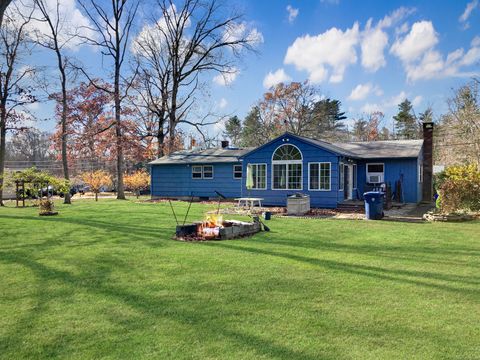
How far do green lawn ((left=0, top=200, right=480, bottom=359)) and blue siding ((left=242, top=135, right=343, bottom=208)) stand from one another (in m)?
7.52

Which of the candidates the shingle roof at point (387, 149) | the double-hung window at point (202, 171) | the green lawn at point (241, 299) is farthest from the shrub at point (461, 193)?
the double-hung window at point (202, 171)

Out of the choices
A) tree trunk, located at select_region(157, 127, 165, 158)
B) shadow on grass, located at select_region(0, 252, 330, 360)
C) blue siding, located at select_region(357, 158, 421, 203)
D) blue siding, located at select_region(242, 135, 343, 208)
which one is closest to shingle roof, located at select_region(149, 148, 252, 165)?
blue siding, located at select_region(242, 135, 343, 208)

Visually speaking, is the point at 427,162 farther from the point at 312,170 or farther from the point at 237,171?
the point at 237,171

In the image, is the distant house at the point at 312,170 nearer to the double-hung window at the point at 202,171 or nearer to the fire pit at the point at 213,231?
the double-hung window at the point at 202,171

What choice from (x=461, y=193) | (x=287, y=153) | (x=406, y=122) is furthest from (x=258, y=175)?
(x=406, y=122)

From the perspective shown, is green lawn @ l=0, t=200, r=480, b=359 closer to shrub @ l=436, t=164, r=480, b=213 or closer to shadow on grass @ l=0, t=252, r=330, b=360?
shadow on grass @ l=0, t=252, r=330, b=360

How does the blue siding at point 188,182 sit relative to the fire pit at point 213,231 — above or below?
above

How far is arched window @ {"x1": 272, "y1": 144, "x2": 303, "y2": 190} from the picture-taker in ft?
53.3

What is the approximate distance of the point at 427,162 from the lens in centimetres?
2023

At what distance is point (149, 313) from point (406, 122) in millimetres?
45707

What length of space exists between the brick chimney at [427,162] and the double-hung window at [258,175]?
9.20 m

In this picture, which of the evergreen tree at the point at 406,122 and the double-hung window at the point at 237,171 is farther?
the evergreen tree at the point at 406,122

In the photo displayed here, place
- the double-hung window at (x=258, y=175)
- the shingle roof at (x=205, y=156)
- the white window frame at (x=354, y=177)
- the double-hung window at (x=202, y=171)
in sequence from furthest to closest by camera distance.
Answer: the double-hung window at (x=202, y=171) → the shingle roof at (x=205, y=156) → the white window frame at (x=354, y=177) → the double-hung window at (x=258, y=175)

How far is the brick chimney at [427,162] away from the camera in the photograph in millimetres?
19641
